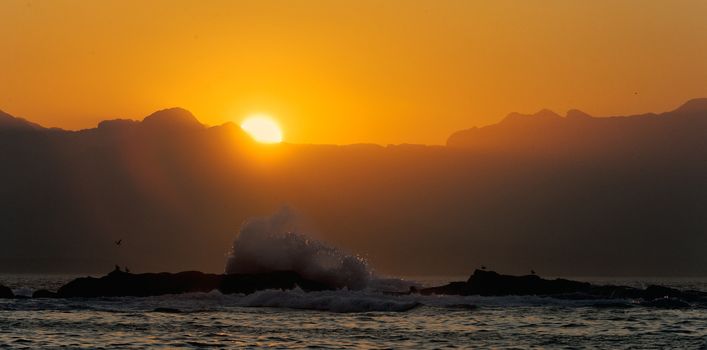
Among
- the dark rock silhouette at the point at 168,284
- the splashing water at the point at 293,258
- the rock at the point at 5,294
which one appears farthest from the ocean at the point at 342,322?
the splashing water at the point at 293,258

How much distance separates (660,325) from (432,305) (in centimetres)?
2143

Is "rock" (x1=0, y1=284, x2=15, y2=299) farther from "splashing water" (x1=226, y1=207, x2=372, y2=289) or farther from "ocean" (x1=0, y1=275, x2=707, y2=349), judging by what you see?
"splashing water" (x1=226, y1=207, x2=372, y2=289)

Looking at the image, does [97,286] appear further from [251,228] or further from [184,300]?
[251,228]

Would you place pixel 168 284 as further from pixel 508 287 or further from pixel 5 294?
pixel 508 287

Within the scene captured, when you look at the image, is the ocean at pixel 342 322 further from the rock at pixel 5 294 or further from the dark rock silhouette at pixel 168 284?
the rock at pixel 5 294

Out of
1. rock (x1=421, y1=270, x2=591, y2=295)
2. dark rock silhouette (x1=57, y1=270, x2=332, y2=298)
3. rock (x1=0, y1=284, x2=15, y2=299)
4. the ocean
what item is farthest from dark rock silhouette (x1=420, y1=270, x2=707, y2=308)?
rock (x1=0, y1=284, x2=15, y2=299)

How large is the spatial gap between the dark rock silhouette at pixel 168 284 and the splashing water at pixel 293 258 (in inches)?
523

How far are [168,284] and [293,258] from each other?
20785 millimetres

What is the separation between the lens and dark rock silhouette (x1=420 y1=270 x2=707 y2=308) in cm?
9150

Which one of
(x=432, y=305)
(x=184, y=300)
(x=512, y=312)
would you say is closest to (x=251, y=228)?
(x=184, y=300)

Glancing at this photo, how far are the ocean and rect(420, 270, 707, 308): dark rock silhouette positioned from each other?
21.5 ft

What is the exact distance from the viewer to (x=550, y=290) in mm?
95438

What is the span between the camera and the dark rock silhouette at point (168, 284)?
90.3m

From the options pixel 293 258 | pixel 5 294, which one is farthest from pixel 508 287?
pixel 5 294
